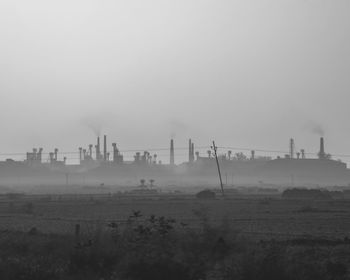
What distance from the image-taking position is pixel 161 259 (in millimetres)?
13805

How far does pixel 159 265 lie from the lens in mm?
13578

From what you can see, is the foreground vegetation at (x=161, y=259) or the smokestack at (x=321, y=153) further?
the smokestack at (x=321, y=153)

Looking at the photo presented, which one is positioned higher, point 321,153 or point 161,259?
point 321,153

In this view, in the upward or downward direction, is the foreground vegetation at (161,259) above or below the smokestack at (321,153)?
below

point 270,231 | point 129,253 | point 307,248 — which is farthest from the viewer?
point 270,231

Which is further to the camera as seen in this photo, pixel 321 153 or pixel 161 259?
pixel 321 153

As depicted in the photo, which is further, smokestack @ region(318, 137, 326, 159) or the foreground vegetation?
smokestack @ region(318, 137, 326, 159)

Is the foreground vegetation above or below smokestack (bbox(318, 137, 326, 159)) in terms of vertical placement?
below

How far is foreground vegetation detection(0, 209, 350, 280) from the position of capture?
13.4 metres

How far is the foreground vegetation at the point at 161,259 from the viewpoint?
44.0 feet

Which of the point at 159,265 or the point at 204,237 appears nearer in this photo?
the point at 159,265

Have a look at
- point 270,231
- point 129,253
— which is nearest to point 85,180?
point 270,231

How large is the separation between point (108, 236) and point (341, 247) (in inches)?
310

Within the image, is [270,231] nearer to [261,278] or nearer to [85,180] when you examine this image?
[261,278]
